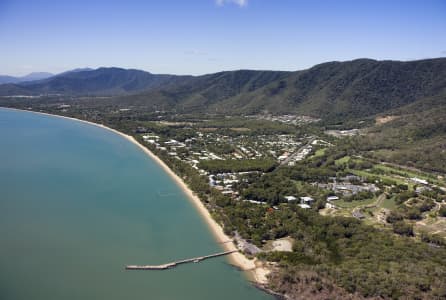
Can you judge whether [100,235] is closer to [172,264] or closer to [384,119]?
[172,264]

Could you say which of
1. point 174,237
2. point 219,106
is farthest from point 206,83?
point 174,237

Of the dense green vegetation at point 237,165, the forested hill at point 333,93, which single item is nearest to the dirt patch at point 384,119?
the forested hill at point 333,93

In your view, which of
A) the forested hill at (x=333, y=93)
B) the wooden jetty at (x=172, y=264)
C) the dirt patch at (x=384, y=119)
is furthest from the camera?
the forested hill at (x=333, y=93)

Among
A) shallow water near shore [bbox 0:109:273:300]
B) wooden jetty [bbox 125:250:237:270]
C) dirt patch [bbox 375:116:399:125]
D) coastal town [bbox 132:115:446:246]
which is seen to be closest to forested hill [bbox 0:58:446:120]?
dirt patch [bbox 375:116:399:125]

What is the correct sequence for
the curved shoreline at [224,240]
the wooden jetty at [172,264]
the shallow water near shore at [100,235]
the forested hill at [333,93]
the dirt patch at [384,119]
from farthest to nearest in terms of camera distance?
the forested hill at [333,93], the dirt patch at [384,119], the wooden jetty at [172,264], the curved shoreline at [224,240], the shallow water near shore at [100,235]

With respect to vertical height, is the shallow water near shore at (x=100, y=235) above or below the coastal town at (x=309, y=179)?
below

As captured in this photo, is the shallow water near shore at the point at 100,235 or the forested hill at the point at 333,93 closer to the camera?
the shallow water near shore at the point at 100,235

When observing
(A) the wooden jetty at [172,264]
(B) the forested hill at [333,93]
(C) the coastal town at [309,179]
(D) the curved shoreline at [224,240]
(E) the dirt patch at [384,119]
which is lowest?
(A) the wooden jetty at [172,264]

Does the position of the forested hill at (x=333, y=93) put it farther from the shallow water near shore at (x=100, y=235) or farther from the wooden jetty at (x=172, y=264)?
the wooden jetty at (x=172, y=264)

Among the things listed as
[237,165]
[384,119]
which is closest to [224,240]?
[237,165]
